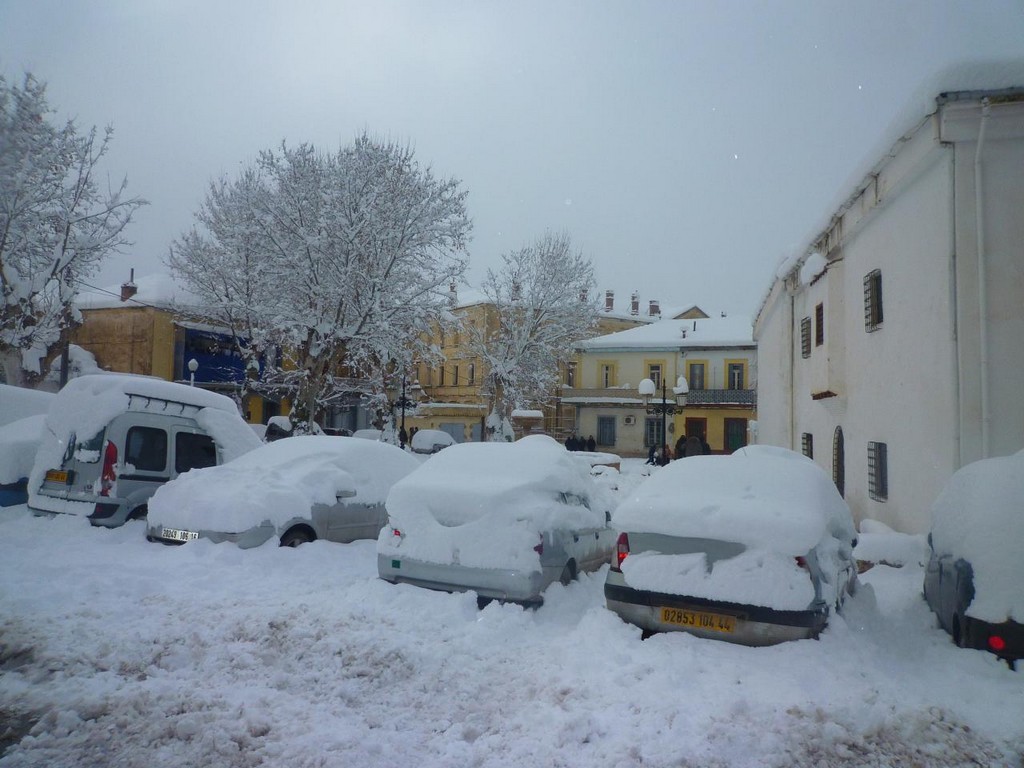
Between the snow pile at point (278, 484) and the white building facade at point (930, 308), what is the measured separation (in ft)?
24.9

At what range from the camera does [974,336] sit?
9352mm

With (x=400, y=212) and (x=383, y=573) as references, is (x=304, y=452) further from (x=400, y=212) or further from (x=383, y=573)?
(x=400, y=212)

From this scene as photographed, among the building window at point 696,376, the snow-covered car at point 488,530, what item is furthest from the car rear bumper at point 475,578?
the building window at point 696,376

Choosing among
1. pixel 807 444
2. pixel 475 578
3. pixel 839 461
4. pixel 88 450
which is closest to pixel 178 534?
pixel 88 450

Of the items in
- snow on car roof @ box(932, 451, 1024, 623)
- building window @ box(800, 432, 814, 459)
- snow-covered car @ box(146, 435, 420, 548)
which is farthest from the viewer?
building window @ box(800, 432, 814, 459)

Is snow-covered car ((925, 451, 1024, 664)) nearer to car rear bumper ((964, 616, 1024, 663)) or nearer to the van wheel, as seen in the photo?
car rear bumper ((964, 616, 1024, 663))

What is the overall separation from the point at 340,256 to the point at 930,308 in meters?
16.0

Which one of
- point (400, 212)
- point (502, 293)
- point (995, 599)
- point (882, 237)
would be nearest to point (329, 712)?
point (995, 599)

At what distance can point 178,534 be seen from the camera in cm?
777

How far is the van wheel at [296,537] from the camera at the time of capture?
7.98 m

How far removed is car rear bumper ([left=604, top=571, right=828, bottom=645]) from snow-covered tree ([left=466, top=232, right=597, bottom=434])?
2947cm

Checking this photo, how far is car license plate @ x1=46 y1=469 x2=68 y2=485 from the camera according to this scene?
8844 millimetres

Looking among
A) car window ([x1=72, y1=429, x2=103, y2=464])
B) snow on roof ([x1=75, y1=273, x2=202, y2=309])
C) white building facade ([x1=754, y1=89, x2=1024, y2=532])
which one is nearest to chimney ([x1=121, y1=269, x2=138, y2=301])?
snow on roof ([x1=75, y1=273, x2=202, y2=309])

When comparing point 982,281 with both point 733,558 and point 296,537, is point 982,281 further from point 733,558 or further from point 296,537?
point 296,537
